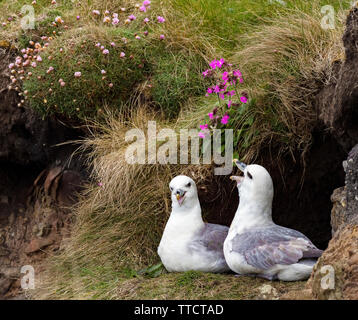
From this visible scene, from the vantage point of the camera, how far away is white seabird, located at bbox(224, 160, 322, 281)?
3.36m

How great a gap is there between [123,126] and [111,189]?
577 mm

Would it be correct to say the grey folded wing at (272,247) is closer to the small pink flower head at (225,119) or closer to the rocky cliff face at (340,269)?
the rocky cliff face at (340,269)

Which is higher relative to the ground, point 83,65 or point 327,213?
point 83,65

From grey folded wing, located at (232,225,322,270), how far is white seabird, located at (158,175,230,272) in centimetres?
23

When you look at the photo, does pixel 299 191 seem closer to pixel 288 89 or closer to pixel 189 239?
pixel 288 89

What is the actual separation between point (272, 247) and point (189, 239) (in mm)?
565

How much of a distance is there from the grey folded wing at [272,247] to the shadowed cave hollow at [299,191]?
76 centimetres

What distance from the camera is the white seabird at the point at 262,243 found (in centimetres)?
336

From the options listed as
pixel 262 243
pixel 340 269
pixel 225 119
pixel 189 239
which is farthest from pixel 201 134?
pixel 340 269

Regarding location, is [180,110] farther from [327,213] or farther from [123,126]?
[327,213]

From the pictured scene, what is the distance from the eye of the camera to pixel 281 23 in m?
4.91

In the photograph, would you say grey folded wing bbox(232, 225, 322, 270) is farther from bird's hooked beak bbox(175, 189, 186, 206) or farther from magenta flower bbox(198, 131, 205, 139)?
magenta flower bbox(198, 131, 205, 139)

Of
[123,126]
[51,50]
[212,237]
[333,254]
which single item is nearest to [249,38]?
[123,126]

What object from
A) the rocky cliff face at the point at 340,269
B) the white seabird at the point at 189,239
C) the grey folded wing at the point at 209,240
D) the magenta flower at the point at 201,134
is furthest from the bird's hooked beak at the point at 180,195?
the rocky cliff face at the point at 340,269
